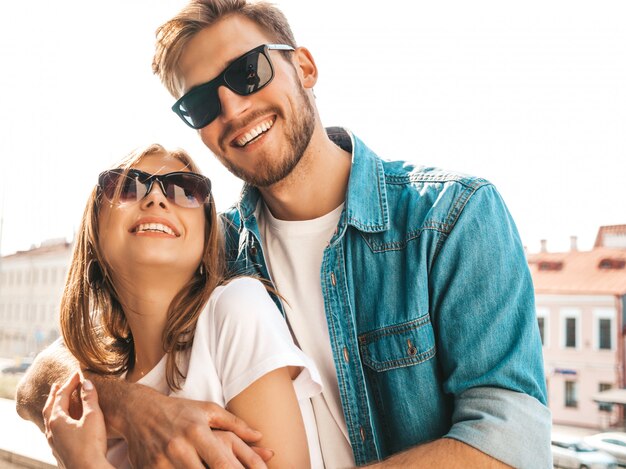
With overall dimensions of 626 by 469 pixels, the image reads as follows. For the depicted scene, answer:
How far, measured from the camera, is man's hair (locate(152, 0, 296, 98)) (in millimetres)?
1430

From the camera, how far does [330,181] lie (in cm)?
145

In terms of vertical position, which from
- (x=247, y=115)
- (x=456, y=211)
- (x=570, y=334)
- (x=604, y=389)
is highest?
(x=247, y=115)

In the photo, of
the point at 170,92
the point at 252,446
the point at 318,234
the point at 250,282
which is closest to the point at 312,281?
the point at 318,234

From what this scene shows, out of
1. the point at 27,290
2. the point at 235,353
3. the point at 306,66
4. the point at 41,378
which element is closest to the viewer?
the point at 235,353

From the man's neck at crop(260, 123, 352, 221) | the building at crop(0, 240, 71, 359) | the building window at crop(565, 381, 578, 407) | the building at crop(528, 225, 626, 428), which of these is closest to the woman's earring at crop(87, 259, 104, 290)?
the man's neck at crop(260, 123, 352, 221)

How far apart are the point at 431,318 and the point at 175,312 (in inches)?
20.6

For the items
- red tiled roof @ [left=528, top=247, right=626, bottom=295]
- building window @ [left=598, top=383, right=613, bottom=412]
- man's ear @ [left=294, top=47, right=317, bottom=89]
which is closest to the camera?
man's ear @ [left=294, top=47, right=317, bottom=89]

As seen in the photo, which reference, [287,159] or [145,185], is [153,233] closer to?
[145,185]

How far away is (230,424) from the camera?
3.21 ft

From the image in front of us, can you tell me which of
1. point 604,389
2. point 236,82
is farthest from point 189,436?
point 604,389

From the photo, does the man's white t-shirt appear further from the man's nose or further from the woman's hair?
the man's nose

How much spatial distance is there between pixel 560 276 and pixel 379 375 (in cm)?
Result: 1898

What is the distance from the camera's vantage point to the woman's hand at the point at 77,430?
1098 mm

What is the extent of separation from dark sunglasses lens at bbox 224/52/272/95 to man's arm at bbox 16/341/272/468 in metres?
0.72
